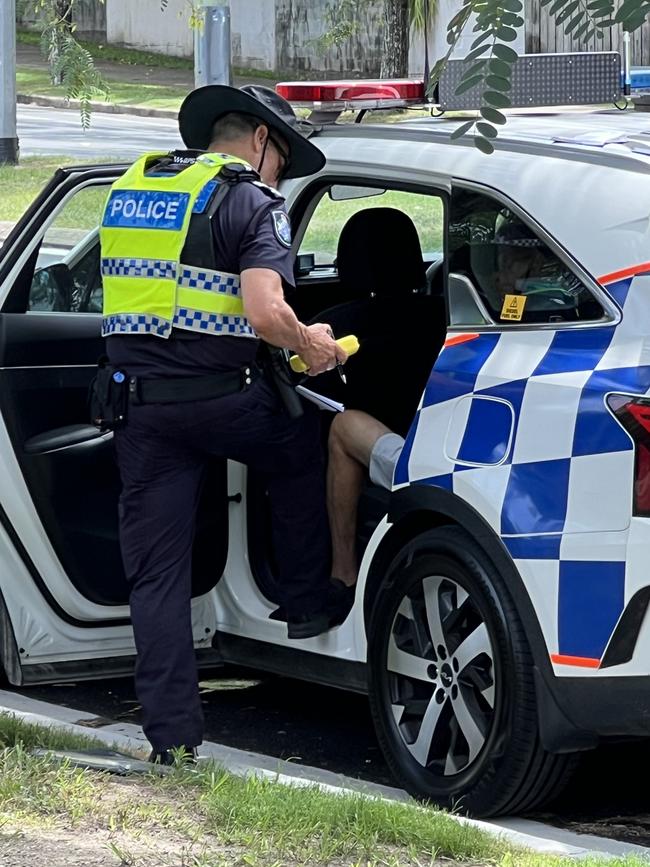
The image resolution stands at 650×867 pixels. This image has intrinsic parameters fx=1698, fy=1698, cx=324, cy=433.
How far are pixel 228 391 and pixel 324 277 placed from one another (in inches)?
55.3

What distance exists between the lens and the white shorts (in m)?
4.36

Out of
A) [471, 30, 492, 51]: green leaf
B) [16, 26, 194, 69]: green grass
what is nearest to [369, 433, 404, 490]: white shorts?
[471, 30, 492, 51]: green leaf

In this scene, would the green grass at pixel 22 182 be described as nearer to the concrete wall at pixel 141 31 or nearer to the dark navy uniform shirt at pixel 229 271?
the dark navy uniform shirt at pixel 229 271

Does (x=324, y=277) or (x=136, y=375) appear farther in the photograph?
(x=324, y=277)

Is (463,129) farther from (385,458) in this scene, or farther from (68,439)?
(68,439)

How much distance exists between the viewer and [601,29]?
303cm

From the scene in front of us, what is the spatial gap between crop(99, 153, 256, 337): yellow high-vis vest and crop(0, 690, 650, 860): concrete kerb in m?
1.09

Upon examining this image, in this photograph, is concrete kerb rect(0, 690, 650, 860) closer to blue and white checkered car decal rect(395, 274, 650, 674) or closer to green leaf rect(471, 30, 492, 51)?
blue and white checkered car decal rect(395, 274, 650, 674)

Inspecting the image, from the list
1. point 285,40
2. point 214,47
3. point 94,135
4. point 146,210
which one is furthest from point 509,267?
point 285,40

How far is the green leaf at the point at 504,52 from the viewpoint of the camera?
2979mm

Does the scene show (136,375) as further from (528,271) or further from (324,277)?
(324,277)

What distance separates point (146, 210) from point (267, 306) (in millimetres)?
412

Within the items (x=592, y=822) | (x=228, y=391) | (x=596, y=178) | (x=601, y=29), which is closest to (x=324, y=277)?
(x=228, y=391)

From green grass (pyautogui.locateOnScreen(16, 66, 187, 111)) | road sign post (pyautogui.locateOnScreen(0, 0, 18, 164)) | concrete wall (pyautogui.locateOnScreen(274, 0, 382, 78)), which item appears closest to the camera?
road sign post (pyautogui.locateOnScreen(0, 0, 18, 164))
